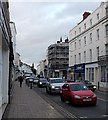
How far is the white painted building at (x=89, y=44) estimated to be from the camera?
150 feet

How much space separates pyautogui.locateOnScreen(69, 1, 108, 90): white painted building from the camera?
150ft

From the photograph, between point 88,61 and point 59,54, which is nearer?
point 88,61

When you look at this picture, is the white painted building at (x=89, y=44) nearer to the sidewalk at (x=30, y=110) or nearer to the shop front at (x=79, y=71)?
the shop front at (x=79, y=71)

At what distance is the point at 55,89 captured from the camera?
1135 inches

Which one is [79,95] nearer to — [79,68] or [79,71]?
[79,68]

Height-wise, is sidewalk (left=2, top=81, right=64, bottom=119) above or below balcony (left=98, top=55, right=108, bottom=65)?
below

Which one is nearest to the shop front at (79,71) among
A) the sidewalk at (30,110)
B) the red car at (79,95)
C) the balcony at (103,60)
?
the balcony at (103,60)

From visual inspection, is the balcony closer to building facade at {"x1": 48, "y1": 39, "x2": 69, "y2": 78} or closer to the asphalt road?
the asphalt road

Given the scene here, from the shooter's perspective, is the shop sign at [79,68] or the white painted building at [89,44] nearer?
the white painted building at [89,44]

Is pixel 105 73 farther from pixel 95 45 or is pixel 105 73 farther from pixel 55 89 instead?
pixel 55 89

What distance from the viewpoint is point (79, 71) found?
60.7 meters

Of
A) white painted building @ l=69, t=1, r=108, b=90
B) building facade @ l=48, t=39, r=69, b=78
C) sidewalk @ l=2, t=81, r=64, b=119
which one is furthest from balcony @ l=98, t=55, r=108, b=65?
building facade @ l=48, t=39, r=69, b=78

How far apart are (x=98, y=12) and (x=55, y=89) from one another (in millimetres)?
22596

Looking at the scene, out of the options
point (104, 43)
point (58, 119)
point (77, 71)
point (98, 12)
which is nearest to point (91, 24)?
point (98, 12)
